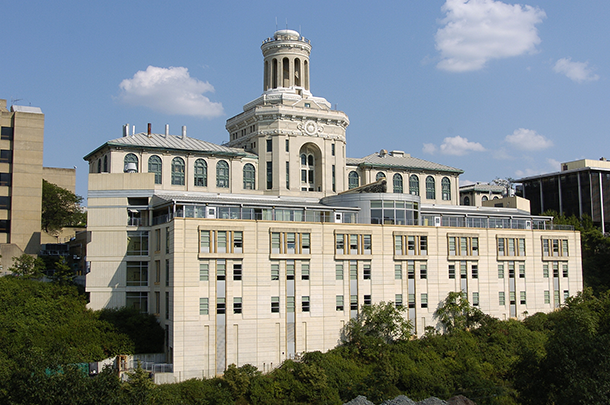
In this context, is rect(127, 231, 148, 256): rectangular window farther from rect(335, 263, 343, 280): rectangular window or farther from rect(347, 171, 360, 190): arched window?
rect(347, 171, 360, 190): arched window

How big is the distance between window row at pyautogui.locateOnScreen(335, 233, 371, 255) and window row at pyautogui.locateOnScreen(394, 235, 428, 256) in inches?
158

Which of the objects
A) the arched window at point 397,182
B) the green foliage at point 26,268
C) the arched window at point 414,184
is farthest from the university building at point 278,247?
the arched window at point 414,184

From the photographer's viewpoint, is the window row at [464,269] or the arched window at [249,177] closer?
the window row at [464,269]

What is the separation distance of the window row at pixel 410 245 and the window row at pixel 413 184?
2686cm

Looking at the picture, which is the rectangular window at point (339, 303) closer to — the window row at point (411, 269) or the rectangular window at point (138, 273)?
the window row at point (411, 269)

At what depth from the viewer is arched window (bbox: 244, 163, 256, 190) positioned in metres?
93.6

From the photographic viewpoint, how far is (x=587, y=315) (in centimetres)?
7119

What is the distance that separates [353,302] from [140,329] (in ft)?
77.7

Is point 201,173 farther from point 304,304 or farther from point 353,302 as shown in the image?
point 353,302

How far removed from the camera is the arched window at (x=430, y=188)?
351ft

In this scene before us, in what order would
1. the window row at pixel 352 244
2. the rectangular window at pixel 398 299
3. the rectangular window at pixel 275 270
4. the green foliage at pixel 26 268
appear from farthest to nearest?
the green foliage at pixel 26 268, the rectangular window at pixel 398 299, the window row at pixel 352 244, the rectangular window at pixel 275 270

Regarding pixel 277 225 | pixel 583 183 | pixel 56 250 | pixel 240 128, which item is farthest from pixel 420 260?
pixel 583 183

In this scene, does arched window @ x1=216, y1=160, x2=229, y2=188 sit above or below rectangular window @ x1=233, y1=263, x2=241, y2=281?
Result: above

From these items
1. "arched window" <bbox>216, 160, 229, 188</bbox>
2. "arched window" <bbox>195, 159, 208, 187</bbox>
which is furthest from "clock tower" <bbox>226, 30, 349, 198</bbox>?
"arched window" <bbox>195, 159, 208, 187</bbox>
